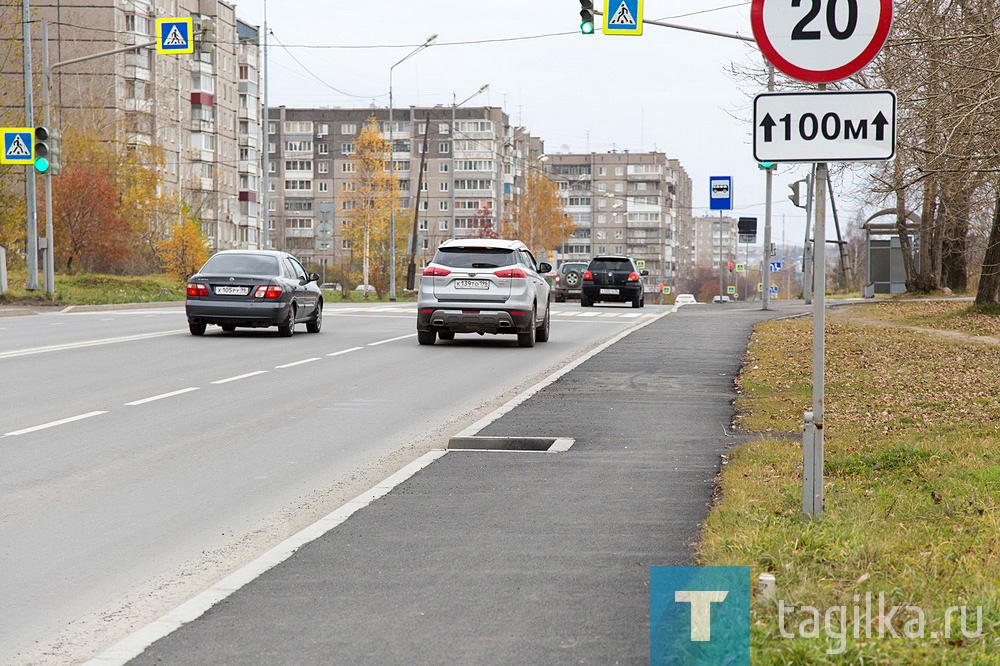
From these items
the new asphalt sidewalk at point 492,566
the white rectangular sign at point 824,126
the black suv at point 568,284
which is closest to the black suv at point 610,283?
the black suv at point 568,284

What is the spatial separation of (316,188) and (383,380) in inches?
6311

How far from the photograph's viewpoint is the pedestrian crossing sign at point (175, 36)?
28.2 metres

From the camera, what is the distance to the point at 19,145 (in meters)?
34.6

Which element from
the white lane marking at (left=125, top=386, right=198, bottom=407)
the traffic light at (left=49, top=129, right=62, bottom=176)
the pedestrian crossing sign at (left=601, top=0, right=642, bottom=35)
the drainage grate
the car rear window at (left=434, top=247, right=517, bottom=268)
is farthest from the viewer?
the traffic light at (left=49, top=129, right=62, bottom=176)

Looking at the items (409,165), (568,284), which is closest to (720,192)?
(568,284)

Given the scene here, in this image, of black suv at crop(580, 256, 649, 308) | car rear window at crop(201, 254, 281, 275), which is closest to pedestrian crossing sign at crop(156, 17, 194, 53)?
car rear window at crop(201, 254, 281, 275)

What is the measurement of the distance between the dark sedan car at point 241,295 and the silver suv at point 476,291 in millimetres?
3144

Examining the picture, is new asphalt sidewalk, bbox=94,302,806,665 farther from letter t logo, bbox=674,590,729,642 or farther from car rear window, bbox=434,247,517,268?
car rear window, bbox=434,247,517,268

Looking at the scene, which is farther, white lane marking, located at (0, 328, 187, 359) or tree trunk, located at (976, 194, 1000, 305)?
tree trunk, located at (976, 194, 1000, 305)

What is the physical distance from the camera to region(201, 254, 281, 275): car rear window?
79.2ft

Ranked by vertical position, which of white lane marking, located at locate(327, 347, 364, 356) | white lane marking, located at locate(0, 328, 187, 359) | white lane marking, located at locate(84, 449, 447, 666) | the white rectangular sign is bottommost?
white lane marking, located at locate(327, 347, 364, 356)

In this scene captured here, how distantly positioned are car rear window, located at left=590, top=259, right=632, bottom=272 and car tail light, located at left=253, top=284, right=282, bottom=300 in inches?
854

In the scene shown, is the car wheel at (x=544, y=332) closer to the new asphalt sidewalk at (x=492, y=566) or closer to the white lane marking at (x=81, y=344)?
the white lane marking at (x=81, y=344)

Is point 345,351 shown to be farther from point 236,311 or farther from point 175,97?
point 175,97
